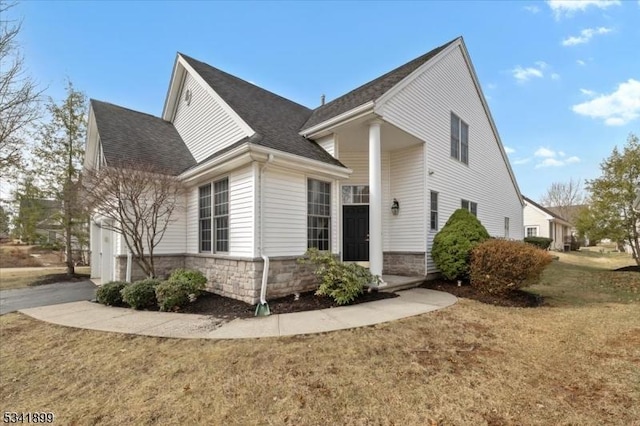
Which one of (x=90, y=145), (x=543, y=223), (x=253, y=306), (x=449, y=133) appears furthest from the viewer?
(x=543, y=223)

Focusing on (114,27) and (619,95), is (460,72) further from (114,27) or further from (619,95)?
(114,27)

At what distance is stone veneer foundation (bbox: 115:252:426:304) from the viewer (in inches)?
264

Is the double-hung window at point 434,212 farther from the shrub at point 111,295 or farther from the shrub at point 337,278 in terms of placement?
the shrub at point 111,295

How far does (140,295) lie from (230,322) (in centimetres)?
266

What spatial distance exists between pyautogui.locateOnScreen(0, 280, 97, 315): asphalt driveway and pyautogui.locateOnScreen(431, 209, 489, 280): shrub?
1030 cm

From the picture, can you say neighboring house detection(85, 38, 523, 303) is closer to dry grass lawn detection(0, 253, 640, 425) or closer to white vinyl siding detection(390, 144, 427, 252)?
white vinyl siding detection(390, 144, 427, 252)

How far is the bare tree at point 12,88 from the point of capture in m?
6.91

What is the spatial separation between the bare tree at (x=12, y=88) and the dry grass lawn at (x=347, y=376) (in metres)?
5.11

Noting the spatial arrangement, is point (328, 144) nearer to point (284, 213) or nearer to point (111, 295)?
point (284, 213)

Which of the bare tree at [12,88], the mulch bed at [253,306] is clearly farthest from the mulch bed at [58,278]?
the mulch bed at [253,306]

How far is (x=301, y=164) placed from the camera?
7262mm

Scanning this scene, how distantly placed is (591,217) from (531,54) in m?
7.49

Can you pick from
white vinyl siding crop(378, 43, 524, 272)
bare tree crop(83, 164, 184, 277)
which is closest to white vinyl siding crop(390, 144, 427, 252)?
white vinyl siding crop(378, 43, 524, 272)

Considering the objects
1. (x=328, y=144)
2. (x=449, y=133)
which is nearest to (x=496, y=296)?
(x=328, y=144)
